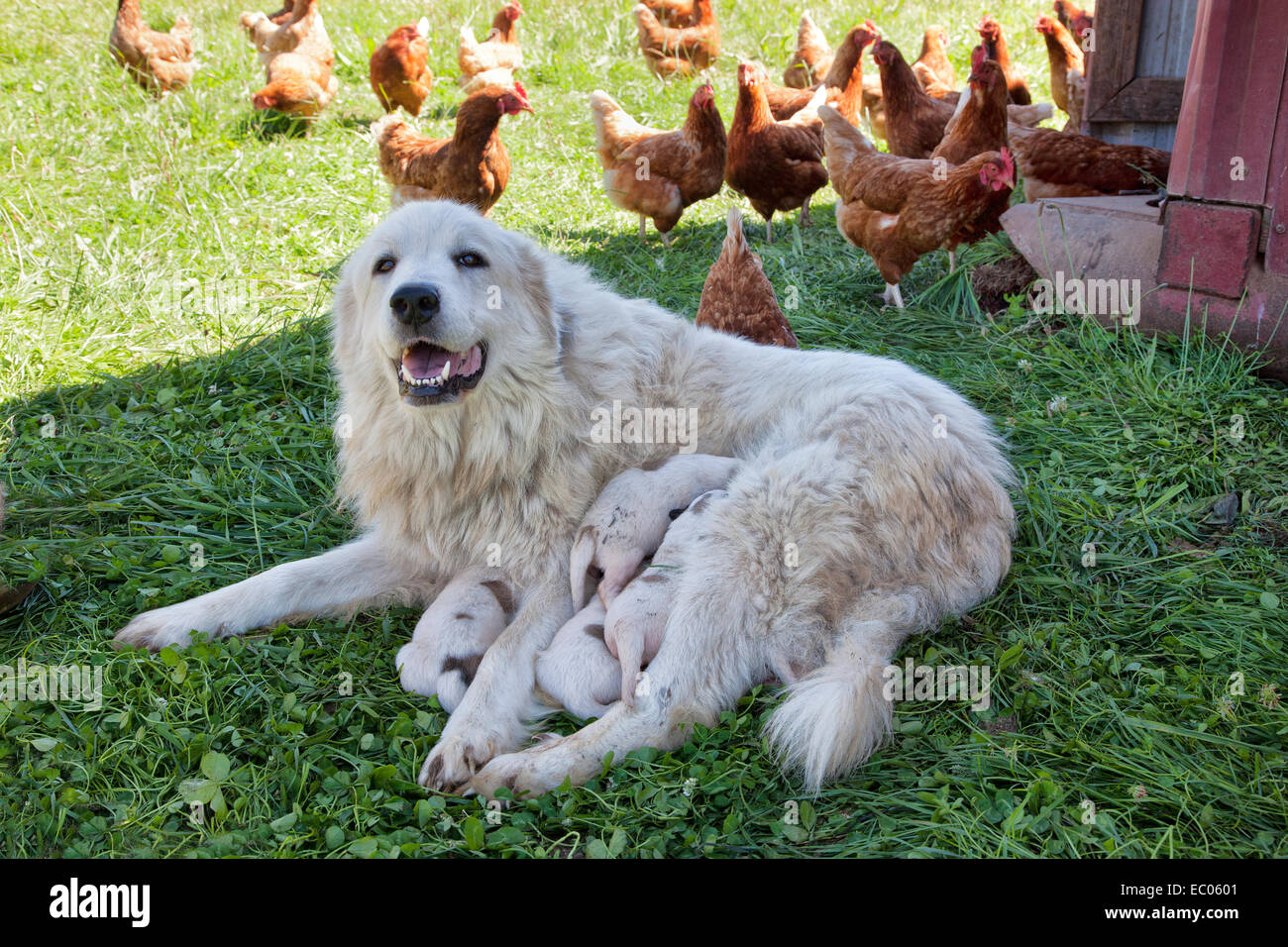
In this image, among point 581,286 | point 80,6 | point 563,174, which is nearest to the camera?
point 581,286

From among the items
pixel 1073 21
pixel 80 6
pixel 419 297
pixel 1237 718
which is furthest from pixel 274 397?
pixel 80 6

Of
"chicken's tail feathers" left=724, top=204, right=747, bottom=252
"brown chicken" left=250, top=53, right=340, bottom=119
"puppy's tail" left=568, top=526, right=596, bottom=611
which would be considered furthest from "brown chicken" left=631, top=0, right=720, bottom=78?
"puppy's tail" left=568, top=526, right=596, bottom=611

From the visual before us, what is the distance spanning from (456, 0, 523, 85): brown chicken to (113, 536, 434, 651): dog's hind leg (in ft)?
31.7

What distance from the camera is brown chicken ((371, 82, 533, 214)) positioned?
705 centimetres

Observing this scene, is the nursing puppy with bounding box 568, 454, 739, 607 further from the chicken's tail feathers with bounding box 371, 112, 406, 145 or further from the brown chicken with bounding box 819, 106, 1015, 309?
the chicken's tail feathers with bounding box 371, 112, 406, 145

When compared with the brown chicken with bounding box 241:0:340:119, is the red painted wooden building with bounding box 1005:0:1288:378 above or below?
below

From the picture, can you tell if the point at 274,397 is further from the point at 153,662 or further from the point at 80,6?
the point at 80,6

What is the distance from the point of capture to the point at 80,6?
1377 cm

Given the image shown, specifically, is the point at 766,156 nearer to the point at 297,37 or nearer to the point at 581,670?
the point at 581,670

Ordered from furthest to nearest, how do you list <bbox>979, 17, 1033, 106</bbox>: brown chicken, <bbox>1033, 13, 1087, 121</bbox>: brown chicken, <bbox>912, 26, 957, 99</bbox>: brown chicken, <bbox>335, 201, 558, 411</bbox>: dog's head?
<bbox>912, 26, 957, 99</bbox>: brown chicken < <bbox>1033, 13, 1087, 121</bbox>: brown chicken < <bbox>979, 17, 1033, 106</bbox>: brown chicken < <bbox>335, 201, 558, 411</bbox>: dog's head

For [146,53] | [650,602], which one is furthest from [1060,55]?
[146,53]

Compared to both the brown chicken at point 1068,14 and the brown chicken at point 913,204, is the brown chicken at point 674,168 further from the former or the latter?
the brown chicken at point 1068,14

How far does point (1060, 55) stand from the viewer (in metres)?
10.5
